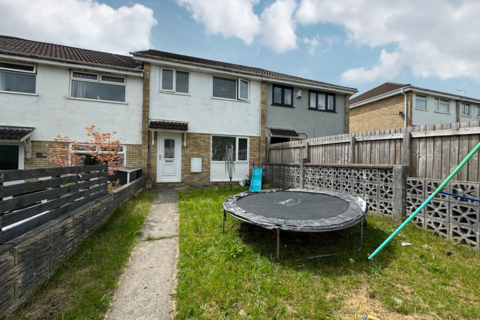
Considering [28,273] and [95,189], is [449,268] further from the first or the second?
[95,189]

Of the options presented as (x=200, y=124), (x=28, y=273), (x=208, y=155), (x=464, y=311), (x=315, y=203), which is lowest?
(x=464, y=311)

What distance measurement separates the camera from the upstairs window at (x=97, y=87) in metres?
7.75

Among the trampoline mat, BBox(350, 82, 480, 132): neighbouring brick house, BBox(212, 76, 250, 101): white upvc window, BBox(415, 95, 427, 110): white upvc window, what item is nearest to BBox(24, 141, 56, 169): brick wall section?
BBox(212, 76, 250, 101): white upvc window

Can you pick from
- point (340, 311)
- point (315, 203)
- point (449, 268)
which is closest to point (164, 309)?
point (340, 311)

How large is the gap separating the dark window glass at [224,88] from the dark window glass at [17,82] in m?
6.71

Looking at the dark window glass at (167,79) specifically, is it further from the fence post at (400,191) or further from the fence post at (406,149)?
the fence post at (400,191)

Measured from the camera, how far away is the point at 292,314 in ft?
5.92

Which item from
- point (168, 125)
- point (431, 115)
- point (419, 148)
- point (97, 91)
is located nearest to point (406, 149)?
point (419, 148)

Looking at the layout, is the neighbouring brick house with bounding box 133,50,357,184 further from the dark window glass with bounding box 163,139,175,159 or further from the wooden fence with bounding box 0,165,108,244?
the wooden fence with bounding box 0,165,108,244

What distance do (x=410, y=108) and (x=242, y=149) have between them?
11836mm

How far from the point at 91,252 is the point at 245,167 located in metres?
7.26

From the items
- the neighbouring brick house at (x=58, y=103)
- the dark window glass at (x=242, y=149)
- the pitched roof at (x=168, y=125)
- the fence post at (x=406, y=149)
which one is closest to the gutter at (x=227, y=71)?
the neighbouring brick house at (x=58, y=103)

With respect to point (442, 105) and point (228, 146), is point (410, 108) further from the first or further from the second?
point (228, 146)

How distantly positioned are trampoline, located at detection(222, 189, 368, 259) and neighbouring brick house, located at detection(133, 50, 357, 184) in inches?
193
